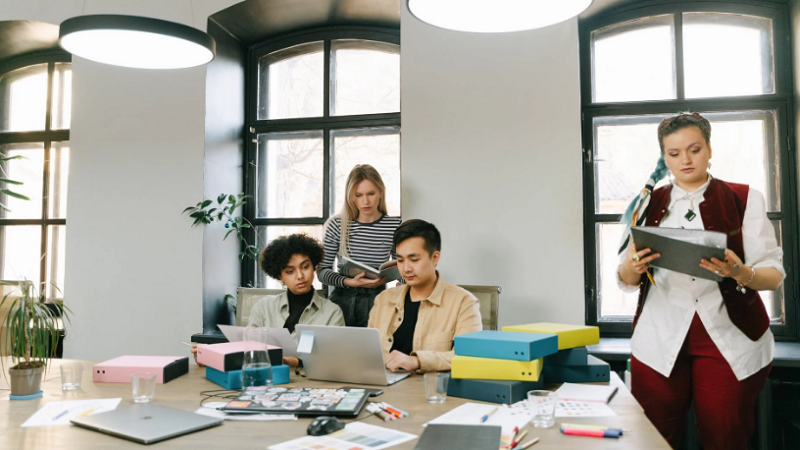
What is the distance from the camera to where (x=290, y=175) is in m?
4.09

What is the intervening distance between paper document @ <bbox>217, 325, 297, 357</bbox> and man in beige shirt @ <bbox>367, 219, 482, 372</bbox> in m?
0.38

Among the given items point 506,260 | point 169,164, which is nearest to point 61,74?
point 169,164

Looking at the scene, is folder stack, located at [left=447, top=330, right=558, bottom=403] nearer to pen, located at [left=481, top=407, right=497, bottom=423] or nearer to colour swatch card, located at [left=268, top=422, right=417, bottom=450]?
pen, located at [left=481, top=407, right=497, bottom=423]

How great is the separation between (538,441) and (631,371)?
1.06 m

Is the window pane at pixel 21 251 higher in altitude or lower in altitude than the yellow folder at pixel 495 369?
higher

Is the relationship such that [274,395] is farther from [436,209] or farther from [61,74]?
[61,74]

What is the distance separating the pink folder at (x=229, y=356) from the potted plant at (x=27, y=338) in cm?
47

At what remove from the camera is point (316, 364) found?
1.92m

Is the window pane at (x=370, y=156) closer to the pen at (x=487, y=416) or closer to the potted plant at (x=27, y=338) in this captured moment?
the potted plant at (x=27, y=338)

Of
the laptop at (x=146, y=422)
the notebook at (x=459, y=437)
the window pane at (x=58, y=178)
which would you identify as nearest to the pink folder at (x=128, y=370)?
the laptop at (x=146, y=422)

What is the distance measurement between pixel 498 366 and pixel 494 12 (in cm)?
108

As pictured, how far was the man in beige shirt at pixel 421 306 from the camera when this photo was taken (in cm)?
229

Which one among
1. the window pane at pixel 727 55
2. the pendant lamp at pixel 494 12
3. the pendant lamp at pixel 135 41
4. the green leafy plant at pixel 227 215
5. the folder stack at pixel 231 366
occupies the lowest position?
the folder stack at pixel 231 366

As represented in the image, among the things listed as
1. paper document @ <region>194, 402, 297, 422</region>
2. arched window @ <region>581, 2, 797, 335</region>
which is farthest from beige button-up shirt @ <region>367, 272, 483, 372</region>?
arched window @ <region>581, 2, 797, 335</region>
